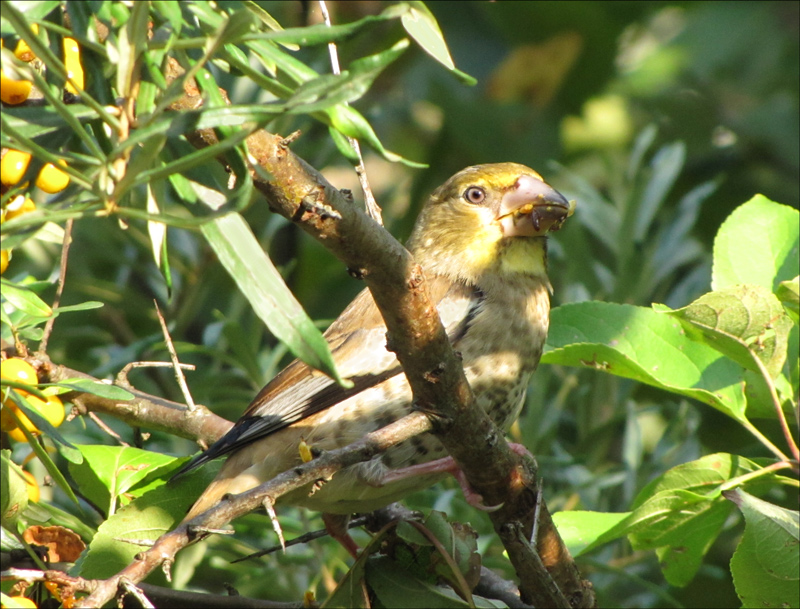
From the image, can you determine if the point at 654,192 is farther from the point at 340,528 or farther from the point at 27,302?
the point at 27,302

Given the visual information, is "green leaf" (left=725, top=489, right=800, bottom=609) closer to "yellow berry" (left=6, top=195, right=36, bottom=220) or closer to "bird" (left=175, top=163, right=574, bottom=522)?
"bird" (left=175, top=163, right=574, bottom=522)

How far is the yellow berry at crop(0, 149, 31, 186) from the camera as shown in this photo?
1.91 m

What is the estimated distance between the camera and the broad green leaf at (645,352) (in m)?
2.79

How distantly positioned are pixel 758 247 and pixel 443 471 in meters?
1.13

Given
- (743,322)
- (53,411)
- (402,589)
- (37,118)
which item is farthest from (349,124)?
(402,589)

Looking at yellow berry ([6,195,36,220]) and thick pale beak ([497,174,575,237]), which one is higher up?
yellow berry ([6,195,36,220])

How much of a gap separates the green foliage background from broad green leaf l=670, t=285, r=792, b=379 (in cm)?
136

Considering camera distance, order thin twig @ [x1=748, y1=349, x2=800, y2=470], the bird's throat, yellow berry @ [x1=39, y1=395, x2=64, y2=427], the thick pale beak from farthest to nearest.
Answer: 1. the bird's throat
2. the thick pale beak
3. thin twig @ [x1=748, y1=349, x2=800, y2=470]
4. yellow berry @ [x1=39, y1=395, x2=64, y2=427]

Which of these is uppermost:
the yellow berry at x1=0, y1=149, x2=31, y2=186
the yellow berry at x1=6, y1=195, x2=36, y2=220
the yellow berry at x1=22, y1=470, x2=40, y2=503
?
the yellow berry at x1=0, y1=149, x2=31, y2=186

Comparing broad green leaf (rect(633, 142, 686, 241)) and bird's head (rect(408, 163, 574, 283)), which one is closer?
bird's head (rect(408, 163, 574, 283))

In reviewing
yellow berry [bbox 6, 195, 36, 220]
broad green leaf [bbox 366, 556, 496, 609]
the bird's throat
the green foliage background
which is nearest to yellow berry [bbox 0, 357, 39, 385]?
yellow berry [bbox 6, 195, 36, 220]

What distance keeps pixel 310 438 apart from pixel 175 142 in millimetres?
1873

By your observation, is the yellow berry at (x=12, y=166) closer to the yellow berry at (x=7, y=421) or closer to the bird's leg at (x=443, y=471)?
the yellow berry at (x=7, y=421)

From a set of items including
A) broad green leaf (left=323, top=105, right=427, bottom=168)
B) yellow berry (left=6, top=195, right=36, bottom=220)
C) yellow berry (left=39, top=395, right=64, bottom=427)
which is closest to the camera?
broad green leaf (left=323, top=105, right=427, bottom=168)
